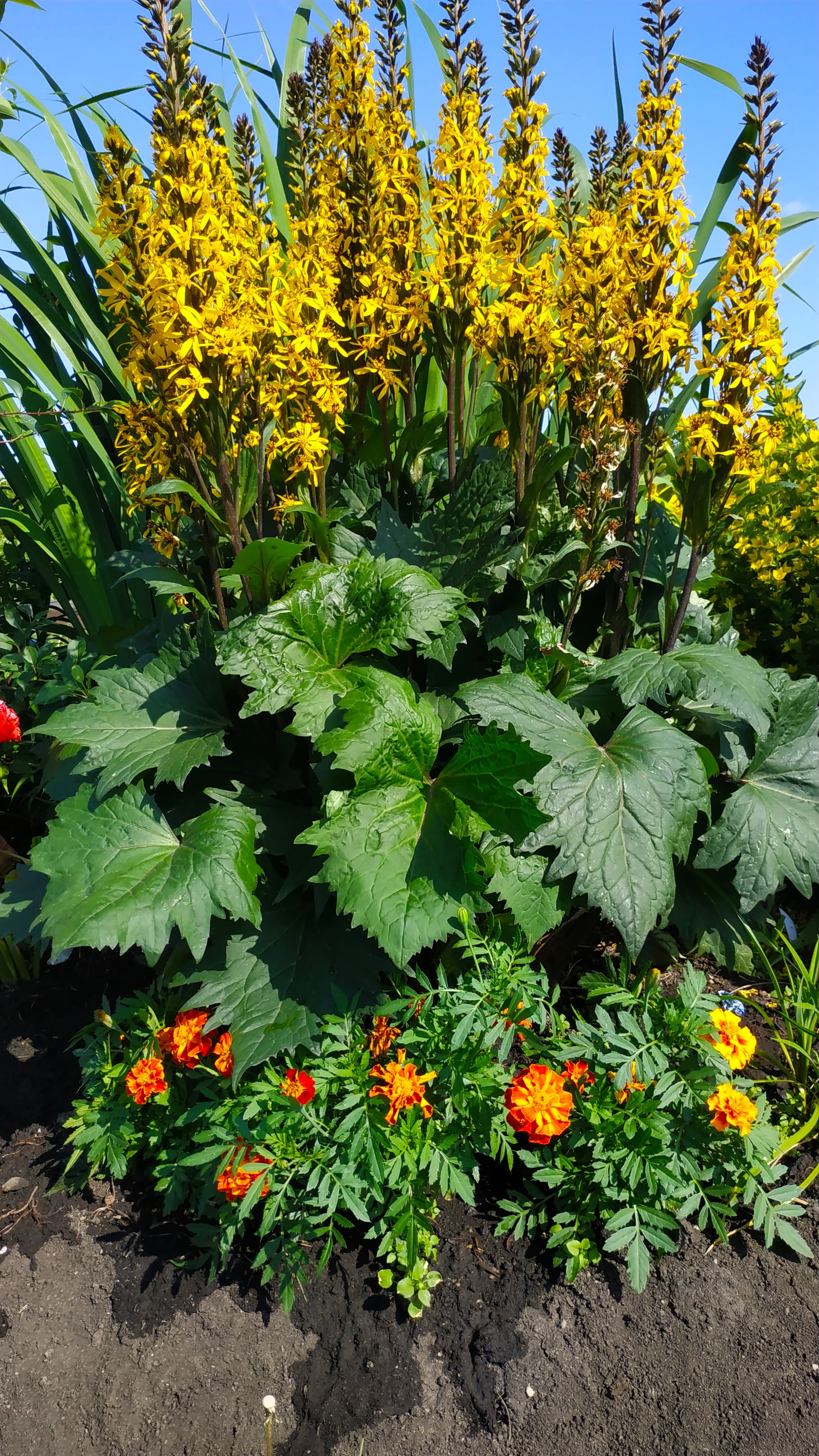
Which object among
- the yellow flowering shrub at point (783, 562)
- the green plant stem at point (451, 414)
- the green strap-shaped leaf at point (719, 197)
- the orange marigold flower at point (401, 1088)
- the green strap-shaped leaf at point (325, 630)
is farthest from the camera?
the yellow flowering shrub at point (783, 562)

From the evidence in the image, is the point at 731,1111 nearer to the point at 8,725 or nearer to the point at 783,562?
the point at 8,725

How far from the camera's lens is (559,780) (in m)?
1.99

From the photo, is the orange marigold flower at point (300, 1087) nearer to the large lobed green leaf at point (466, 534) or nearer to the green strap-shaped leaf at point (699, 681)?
the green strap-shaped leaf at point (699, 681)

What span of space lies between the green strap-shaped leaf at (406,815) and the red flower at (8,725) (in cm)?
122

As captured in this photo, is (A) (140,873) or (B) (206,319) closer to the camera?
(B) (206,319)

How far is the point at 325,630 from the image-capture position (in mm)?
2170

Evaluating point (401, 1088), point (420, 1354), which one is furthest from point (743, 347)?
point (420, 1354)

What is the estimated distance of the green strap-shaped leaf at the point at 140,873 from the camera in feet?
5.97

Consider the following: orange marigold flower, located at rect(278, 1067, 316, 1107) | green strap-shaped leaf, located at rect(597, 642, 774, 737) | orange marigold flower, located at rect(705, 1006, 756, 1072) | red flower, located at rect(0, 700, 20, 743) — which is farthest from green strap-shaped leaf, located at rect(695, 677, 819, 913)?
red flower, located at rect(0, 700, 20, 743)

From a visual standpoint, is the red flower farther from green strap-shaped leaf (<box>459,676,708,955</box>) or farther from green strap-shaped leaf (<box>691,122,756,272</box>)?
green strap-shaped leaf (<box>691,122,756,272</box>)

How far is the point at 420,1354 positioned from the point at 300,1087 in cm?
59

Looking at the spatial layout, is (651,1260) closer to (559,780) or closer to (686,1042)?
(686,1042)

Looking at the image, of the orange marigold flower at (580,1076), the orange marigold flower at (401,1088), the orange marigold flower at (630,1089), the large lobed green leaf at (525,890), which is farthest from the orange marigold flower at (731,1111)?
the orange marigold flower at (401,1088)

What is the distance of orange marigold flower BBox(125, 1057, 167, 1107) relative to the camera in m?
2.00
